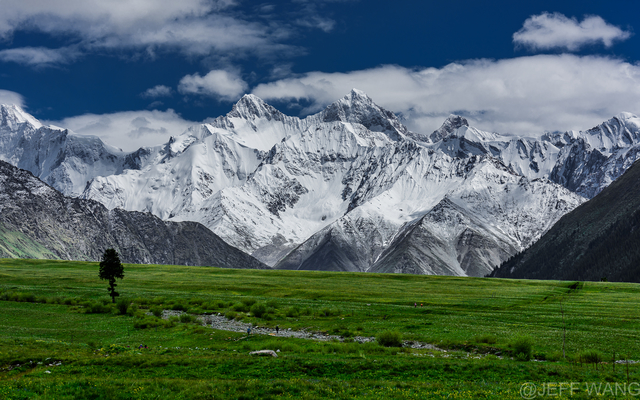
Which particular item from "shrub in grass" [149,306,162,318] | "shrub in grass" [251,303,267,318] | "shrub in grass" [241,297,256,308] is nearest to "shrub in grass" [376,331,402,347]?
"shrub in grass" [251,303,267,318]

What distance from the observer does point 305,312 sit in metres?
67.6

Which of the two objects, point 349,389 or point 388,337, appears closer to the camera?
point 349,389

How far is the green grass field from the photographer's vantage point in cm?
2783

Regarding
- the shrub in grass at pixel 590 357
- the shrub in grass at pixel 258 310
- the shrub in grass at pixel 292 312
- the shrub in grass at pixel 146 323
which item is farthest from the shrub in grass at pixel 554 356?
the shrub in grass at pixel 146 323

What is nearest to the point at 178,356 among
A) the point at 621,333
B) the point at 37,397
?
the point at 37,397

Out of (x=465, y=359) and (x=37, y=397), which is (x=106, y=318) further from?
(x=465, y=359)

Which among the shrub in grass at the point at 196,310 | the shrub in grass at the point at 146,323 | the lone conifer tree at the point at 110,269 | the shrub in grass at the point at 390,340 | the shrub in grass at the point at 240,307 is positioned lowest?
the shrub in grass at the point at 196,310

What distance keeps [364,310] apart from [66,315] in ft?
118

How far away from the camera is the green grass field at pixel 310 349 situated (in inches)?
1096

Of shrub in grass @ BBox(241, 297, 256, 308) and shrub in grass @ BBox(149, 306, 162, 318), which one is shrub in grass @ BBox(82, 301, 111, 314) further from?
shrub in grass @ BBox(241, 297, 256, 308)

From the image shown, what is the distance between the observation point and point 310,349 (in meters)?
42.1

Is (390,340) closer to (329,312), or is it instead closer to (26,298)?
(329,312)

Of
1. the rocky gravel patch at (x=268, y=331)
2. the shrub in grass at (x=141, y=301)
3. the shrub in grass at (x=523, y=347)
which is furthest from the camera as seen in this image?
the shrub in grass at (x=141, y=301)

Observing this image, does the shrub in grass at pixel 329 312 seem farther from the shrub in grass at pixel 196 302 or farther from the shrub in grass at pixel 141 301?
the shrub in grass at pixel 141 301
